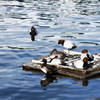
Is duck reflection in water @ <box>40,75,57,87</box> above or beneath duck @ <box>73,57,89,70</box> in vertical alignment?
beneath

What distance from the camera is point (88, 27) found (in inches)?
1025

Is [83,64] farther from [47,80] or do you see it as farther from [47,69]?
[47,80]

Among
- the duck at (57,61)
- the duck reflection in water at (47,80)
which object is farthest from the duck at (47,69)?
the duck at (57,61)

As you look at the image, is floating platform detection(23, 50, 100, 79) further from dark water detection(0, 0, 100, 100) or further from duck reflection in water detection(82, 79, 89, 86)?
dark water detection(0, 0, 100, 100)

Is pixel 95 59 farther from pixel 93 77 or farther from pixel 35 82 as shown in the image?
pixel 35 82

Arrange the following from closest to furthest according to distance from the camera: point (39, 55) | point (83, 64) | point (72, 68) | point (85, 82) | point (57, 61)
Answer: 1. point (85, 82)
2. point (72, 68)
3. point (83, 64)
4. point (57, 61)
5. point (39, 55)

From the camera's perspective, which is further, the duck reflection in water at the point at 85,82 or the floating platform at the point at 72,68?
the floating platform at the point at 72,68

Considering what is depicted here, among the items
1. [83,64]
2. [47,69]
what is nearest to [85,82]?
[83,64]

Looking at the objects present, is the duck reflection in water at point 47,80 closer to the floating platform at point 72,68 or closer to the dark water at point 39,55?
the dark water at point 39,55

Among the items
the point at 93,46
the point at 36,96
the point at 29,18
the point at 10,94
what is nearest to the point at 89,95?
the point at 36,96

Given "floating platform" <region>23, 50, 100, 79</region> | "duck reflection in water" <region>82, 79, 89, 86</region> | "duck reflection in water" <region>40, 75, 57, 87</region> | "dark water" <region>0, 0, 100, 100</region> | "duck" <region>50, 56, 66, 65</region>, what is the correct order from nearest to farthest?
"dark water" <region>0, 0, 100, 100</region> < "duck reflection in water" <region>82, 79, 89, 86</region> < "duck reflection in water" <region>40, 75, 57, 87</region> < "floating platform" <region>23, 50, 100, 79</region> < "duck" <region>50, 56, 66, 65</region>

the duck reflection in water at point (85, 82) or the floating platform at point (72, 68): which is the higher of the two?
the floating platform at point (72, 68)

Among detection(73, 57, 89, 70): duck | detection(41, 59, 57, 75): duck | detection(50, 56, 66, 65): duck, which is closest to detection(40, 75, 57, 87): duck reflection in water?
detection(41, 59, 57, 75): duck

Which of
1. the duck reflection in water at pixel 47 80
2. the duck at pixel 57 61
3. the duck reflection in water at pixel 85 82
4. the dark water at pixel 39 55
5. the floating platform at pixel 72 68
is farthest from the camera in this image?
the duck at pixel 57 61
